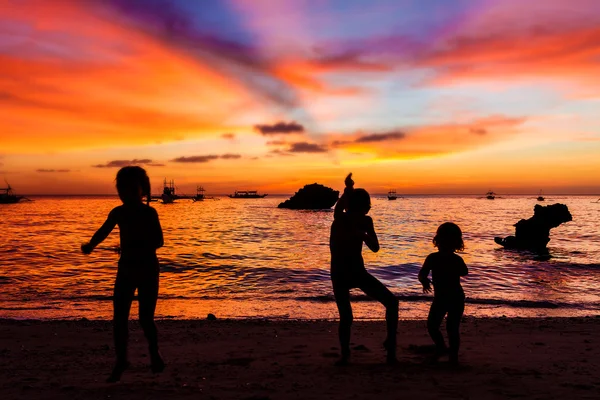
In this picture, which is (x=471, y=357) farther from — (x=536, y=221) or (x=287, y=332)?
(x=536, y=221)

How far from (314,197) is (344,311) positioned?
106 metres

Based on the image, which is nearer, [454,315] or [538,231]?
[454,315]

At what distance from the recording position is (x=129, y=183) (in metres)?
4.96

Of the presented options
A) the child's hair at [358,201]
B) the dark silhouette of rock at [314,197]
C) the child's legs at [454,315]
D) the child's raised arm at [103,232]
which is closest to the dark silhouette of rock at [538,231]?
the child's legs at [454,315]

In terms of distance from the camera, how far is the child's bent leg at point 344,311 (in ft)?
19.9

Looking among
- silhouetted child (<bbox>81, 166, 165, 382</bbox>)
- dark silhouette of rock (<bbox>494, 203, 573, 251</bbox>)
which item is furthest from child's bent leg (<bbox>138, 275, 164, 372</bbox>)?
dark silhouette of rock (<bbox>494, 203, 573, 251</bbox>)

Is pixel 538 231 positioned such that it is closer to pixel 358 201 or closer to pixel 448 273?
pixel 448 273

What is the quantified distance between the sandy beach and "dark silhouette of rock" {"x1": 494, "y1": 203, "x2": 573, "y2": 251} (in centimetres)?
2672

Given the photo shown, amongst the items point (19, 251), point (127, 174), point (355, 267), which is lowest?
point (19, 251)

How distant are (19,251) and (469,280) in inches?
1103

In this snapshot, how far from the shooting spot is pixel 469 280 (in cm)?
1859

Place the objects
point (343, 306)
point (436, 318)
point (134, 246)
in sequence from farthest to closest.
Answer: point (436, 318), point (343, 306), point (134, 246)

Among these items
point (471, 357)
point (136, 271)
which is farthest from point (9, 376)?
point (471, 357)

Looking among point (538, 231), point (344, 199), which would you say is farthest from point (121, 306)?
point (538, 231)
